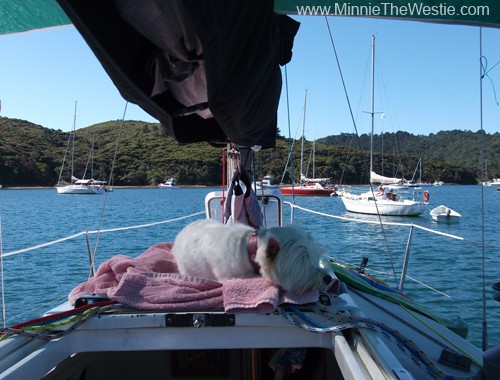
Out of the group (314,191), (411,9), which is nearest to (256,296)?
(411,9)

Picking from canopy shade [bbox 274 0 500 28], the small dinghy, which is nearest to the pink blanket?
canopy shade [bbox 274 0 500 28]

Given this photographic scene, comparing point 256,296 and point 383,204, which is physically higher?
point 256,296

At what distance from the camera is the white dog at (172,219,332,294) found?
1.96 m

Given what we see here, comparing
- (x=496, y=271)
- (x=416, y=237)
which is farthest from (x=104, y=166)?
(x=496, y=271)

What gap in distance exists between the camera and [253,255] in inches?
82.4

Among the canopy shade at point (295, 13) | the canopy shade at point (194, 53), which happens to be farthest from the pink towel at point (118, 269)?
the canopy shade at point (295, 13)

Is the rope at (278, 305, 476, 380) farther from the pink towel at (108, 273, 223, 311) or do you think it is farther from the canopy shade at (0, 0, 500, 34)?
the canopy shade at (0, 0, 500, 34)

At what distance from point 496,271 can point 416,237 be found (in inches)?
214

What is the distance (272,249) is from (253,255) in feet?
0.44

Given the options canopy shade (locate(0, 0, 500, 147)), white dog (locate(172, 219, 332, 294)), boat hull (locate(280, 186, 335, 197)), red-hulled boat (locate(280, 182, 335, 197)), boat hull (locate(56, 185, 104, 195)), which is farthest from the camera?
boat hull (locate(56, 185, 104, 195))

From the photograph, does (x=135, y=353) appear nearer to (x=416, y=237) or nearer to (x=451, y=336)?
(x=451, y=336)

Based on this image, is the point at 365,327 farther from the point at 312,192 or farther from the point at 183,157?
the point at 183,157

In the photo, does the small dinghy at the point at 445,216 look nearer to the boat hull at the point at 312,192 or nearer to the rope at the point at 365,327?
the rope at the point at 365,327

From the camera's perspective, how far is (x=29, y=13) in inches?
118
